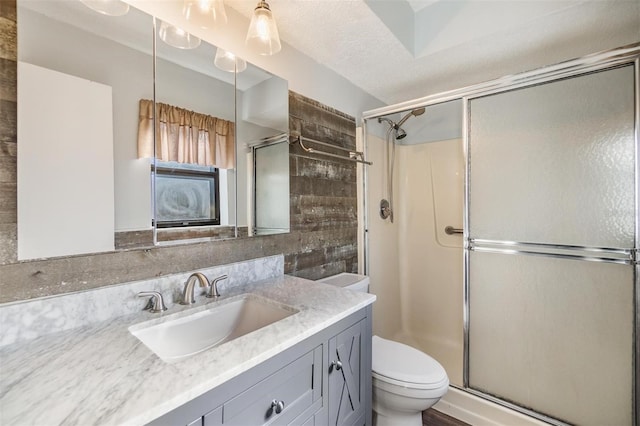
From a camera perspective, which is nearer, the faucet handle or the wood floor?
the faucet handle

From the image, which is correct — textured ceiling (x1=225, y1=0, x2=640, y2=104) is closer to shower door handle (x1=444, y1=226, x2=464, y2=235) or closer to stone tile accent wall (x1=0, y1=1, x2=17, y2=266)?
stone tile accent wall (x1=0, y1=1, x2=17, y2=266)

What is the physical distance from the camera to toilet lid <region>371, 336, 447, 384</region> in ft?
4.51

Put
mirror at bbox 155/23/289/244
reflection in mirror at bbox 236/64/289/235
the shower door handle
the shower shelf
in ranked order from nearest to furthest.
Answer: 1. mirror at bbox 155/23/289/244
2. reflection in mirror at bbox 236/64/289/235
3. the shower shelf
4. the shower door handle

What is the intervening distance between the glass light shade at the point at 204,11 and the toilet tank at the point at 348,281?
145 cm

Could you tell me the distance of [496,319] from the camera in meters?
1.79

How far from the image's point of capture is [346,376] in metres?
1.13

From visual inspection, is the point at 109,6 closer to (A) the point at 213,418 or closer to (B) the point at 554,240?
(A) the point at 213,418

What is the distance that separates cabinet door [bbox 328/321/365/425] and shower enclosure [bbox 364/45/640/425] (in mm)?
1041

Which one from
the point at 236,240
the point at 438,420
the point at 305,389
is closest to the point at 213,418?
the point at 305,389

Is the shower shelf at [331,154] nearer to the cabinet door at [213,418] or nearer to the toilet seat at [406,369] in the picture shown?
the toilet seat at [406,369]

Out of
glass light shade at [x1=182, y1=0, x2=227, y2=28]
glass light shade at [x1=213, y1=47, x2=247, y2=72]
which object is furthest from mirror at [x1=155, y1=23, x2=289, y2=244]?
glass light shade at [x1=182, y1=0, x2=227, y2=28]

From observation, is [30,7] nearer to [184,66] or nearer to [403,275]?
[184,66]

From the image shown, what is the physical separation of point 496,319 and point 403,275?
1.03 metres

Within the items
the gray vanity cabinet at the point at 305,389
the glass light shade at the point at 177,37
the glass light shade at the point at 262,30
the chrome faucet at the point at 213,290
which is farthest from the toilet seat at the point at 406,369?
the glass light shade at the point at 177,37
